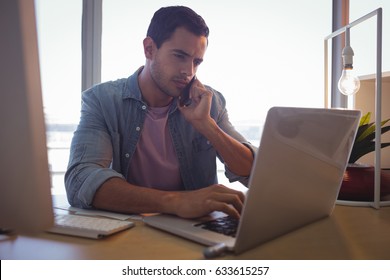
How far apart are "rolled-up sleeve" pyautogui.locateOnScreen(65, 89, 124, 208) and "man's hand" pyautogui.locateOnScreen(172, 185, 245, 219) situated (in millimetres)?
229

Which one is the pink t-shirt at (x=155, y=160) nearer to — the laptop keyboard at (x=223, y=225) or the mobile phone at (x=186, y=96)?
the mobile phone at (x=186, y=96)

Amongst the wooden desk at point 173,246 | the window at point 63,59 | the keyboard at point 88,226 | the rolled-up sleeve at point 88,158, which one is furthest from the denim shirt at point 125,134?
the window at point 63,59

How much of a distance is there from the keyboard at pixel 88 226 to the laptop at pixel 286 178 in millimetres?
73

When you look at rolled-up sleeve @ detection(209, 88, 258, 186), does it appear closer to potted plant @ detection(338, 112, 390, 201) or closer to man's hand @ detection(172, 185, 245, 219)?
potted plant @ detection(338, 112, 390, 201)

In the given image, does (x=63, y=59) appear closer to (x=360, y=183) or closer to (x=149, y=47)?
(x=149, y=47)

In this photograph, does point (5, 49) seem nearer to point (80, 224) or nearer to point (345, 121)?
point (80, 224)

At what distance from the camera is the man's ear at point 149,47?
58.8 inches

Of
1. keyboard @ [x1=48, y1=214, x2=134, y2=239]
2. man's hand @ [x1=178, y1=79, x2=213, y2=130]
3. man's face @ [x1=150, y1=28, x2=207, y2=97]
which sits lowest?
keyboard @ [x1=48, y1=214, x2=134, y2=239]

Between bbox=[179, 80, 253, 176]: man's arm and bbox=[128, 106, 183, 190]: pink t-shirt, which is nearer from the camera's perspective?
bbox=[179, 80, 253, 176]: man's arm

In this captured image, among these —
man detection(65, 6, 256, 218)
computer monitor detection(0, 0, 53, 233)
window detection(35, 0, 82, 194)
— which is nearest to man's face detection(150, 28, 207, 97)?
man detection(65, 6, 256, 218)

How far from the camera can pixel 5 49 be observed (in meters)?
0.36

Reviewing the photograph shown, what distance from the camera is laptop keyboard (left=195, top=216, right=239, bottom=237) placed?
26.9 inches

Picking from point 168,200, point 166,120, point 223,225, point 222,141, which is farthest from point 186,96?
point 223,225
